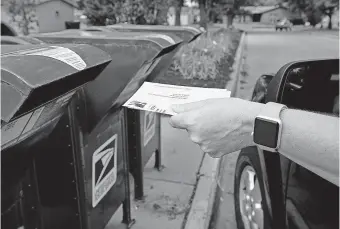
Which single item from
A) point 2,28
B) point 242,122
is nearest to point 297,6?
point 2,28

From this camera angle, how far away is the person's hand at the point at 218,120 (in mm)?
1544

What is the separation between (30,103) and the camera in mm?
1407

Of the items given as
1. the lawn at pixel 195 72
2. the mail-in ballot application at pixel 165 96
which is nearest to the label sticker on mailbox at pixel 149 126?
the mail-in ballot application at pixel 165 96

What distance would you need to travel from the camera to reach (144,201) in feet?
11.9

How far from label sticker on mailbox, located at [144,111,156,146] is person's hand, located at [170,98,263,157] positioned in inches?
77.1

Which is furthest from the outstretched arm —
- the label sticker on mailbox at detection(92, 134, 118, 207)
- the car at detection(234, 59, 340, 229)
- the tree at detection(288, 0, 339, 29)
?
the tree at detection(288, 0, 339, 29)

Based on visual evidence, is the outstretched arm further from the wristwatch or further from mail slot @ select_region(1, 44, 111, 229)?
mail slot @ select_region(1, 44, 111, 229)

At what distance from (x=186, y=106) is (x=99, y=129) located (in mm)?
1024

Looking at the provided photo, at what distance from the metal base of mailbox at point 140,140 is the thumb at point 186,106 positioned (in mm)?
1629

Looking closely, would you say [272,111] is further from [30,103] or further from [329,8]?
[329,8]

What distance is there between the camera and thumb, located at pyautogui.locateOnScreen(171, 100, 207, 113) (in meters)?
1.58

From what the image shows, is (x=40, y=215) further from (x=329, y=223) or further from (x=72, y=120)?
(x=329, y=223)

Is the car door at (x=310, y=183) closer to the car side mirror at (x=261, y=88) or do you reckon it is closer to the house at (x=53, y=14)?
the car side mirror at (x=261, y=88)

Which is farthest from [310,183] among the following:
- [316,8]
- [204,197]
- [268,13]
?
[268,13]
